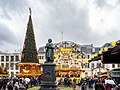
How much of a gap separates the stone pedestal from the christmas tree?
30.0 metres

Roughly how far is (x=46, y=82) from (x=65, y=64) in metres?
53.5

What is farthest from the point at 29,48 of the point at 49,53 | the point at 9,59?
the point at 9,59

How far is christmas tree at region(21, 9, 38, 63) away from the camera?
51031mm

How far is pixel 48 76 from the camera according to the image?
68.9ft

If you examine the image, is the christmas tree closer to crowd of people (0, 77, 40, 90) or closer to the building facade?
crowd of people (0, 77, 40, 90)

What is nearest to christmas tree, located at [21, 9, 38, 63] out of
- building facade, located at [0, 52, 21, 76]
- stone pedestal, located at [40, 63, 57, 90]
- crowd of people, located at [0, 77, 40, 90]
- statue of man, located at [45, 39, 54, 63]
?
crowd of people, located at [0, 77, 40, 90]

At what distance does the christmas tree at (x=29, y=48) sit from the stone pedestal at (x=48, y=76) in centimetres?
3005

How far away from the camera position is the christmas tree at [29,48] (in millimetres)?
51031

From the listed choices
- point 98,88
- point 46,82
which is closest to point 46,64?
point 46,82

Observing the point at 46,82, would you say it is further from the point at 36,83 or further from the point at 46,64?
the point at 36,83

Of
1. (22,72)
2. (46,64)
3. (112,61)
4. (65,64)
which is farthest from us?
(65,64)

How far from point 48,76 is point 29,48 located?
101 ft

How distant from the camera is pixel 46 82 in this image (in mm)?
20969

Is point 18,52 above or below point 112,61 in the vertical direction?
above
